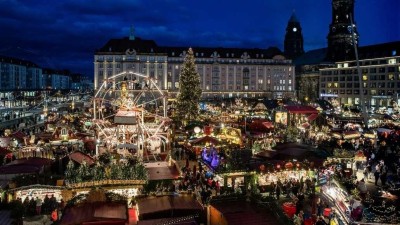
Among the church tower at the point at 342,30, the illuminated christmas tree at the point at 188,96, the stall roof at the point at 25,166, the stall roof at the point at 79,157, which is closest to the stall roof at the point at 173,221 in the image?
the stall roof at the point at 25,166

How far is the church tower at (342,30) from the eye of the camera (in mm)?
96250

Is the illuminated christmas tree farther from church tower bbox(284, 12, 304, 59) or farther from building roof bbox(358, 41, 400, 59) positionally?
church tower bbox(284, 12, 304, 59)

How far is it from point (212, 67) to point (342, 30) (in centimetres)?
3285

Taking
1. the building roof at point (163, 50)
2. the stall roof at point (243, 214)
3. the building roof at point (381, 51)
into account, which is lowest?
the stall roof at point (243, 214)

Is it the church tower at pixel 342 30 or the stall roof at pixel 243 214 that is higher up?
the church tower at pixel 342 30

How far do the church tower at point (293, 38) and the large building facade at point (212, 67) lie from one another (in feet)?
104

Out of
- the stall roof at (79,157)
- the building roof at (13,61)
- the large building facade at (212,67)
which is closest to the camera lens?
the stall roof at (79,157)

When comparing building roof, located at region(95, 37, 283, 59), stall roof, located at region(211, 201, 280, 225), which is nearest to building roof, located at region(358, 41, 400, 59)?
building roof, located at region(95, 37, 283, 59)

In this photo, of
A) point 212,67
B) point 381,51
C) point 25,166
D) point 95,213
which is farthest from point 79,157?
point 212,67

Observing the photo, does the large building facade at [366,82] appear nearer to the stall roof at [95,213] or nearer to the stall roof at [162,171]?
the stall roof at [162,171]

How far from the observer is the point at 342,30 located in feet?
321

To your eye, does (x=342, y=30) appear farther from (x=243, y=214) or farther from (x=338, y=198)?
(x=243, y=214)

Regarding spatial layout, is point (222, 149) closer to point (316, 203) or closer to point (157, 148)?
point (157, 148)

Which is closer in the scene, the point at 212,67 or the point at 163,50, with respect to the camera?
the point at 163,50
